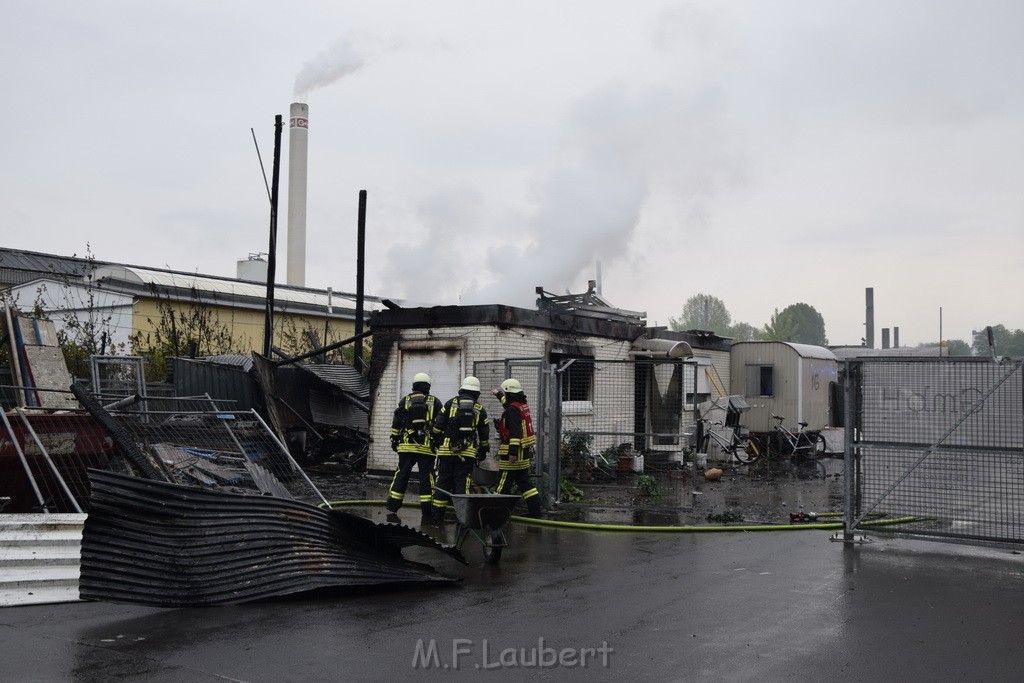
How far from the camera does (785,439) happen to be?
68.9 ft

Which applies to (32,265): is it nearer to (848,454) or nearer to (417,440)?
(417,440)

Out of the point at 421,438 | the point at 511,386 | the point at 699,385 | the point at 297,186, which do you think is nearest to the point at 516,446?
the point at 511,386

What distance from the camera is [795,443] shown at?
2084 cm

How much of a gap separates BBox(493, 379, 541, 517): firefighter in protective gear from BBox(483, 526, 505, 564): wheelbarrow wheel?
2512 millimetres

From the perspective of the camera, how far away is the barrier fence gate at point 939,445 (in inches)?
354

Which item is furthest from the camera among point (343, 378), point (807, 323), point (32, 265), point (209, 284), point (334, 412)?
point (807, 323)

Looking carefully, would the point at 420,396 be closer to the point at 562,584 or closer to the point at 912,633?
the point at 562,584

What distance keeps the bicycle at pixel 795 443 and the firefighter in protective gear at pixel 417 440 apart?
11.9 metres

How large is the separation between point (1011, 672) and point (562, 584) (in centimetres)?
357

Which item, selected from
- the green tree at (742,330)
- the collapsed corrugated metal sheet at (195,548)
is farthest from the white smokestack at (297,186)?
the green tree at (742,330)

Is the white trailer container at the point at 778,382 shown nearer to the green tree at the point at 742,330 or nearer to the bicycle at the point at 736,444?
the bicycle at the point at 736,444

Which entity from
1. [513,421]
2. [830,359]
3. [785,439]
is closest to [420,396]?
[513,421]

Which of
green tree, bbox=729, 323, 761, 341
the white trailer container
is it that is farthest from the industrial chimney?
green tree, bbox=729, 323, 761, 341

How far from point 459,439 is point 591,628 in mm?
4653
